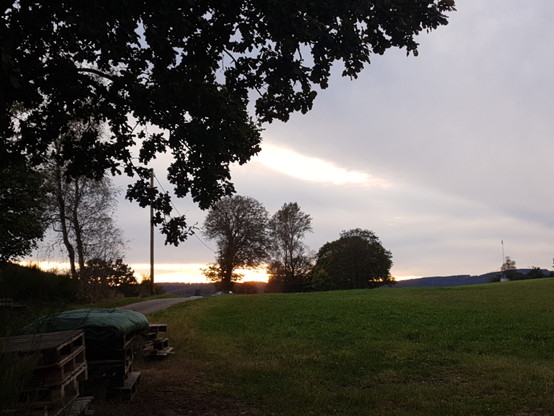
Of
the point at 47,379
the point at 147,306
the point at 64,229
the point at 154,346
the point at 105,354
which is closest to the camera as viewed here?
the point at 47,379

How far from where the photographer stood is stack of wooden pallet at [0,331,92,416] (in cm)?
511

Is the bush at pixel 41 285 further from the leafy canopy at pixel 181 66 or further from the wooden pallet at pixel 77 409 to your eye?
the wooden pallet at pixel 77 409

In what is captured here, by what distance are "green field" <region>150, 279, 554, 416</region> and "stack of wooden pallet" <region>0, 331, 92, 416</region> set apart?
12.5 ft

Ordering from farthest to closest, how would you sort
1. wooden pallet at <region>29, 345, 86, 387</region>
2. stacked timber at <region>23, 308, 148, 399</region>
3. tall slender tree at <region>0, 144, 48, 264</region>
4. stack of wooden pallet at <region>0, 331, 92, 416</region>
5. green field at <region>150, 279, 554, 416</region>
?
tall slender tree at <region>0, 144, 48, 264</region> < green field at <region>150, 279, 554, 416</region> < stacked timber at <region>23, 308, 148, 399</region> < wooden pallet at <region>29, 345, 86, 387</region> < stack of wooden pallet at <region>0, 331, 92, 416</region>

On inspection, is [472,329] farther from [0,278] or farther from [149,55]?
[0,278]

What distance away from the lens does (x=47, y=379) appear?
5.43m

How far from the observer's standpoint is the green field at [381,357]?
8625 millimetres

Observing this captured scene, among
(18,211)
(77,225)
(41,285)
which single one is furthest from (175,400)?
(77,225)

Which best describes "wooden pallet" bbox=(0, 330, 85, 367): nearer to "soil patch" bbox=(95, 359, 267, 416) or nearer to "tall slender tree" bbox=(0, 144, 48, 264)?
"soil patch" bbox=(95, 359, 267, 416)

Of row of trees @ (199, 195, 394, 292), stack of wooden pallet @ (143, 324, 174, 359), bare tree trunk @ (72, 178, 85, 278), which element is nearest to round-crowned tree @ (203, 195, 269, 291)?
row of trees @ (199, 195, 394, 292)

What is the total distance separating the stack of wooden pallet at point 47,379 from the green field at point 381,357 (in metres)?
3.80

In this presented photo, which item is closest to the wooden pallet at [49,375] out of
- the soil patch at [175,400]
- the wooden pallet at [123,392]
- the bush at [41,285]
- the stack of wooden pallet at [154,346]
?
the soil patch at [175,400]

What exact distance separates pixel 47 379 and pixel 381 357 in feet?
31.2

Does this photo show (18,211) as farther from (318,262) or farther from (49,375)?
(318,262)
